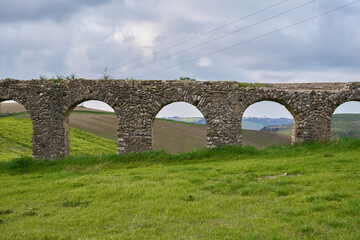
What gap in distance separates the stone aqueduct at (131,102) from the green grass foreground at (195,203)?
2572 mm

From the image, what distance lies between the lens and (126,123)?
549 inches

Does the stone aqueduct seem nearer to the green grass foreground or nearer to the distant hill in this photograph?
the green grass foreground

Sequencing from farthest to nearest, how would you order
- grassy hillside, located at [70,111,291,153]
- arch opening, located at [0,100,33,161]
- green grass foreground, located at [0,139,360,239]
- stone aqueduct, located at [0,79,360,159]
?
grassy hillside, located at [70,111,291,153] → arch opening, located at [0,100,33,161] → stone aqueduct, located at [0,79,360,159] → green grass foreground, located at [0,139,360,239]

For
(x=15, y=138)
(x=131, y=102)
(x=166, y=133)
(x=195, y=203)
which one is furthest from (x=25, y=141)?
(x=195, y=203)

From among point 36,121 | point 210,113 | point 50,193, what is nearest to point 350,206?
point 50,193

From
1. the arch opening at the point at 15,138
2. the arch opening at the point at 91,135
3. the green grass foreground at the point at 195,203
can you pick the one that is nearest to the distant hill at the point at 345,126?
the arch opening at the point at 91,135

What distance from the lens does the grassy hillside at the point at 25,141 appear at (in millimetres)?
17297

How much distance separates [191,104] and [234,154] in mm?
2928

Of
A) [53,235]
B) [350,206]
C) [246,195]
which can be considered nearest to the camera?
[53,235]

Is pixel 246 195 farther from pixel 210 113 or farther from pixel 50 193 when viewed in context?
pixel 210 113

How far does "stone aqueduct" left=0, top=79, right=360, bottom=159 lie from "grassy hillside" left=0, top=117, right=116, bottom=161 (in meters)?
3.08

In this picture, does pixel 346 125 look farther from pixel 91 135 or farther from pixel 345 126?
pixel 91 135

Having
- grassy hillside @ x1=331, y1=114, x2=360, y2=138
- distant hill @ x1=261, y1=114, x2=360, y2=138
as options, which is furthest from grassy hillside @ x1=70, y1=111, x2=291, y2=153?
grassy hillside @ x1=331, y1=114, x2=360, y2=138

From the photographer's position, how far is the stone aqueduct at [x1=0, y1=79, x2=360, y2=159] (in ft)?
45.5
